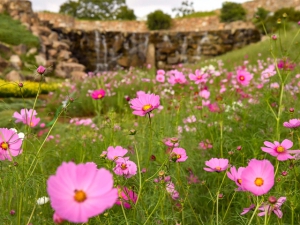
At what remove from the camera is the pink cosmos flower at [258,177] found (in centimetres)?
70

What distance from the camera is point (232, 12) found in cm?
1836

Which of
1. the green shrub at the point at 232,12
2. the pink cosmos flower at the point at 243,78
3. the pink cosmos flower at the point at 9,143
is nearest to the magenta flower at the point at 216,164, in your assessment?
the pink cosmos flower at the point at 9,143

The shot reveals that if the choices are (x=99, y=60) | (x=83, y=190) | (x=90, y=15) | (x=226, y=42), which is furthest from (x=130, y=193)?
(x=90, y=15)

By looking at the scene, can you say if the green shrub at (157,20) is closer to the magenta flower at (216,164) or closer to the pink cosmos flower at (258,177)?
the magenta flower at (216,164)

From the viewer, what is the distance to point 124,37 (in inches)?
609

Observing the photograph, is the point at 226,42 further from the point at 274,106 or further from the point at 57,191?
the point at 57,191

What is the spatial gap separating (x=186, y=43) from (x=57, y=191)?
15553 mm

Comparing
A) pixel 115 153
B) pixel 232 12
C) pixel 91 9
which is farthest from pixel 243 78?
pixel 91 9

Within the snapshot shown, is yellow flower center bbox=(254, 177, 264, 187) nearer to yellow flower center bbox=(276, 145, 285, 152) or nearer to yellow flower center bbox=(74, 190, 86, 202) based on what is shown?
yellow flower center bbox=(276, 145, 285, 152)

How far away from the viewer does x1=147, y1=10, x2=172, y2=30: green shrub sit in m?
19.5

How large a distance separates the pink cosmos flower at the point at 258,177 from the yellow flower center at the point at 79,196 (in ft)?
1.17

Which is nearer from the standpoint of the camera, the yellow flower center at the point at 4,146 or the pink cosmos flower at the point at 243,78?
the yellow flower center at the point at 4,146

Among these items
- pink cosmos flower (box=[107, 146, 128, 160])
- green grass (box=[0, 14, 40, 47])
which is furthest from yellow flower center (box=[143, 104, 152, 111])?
green grass (box=[0, 14, 40, 47])

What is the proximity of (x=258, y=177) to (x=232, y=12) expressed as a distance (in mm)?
18906
